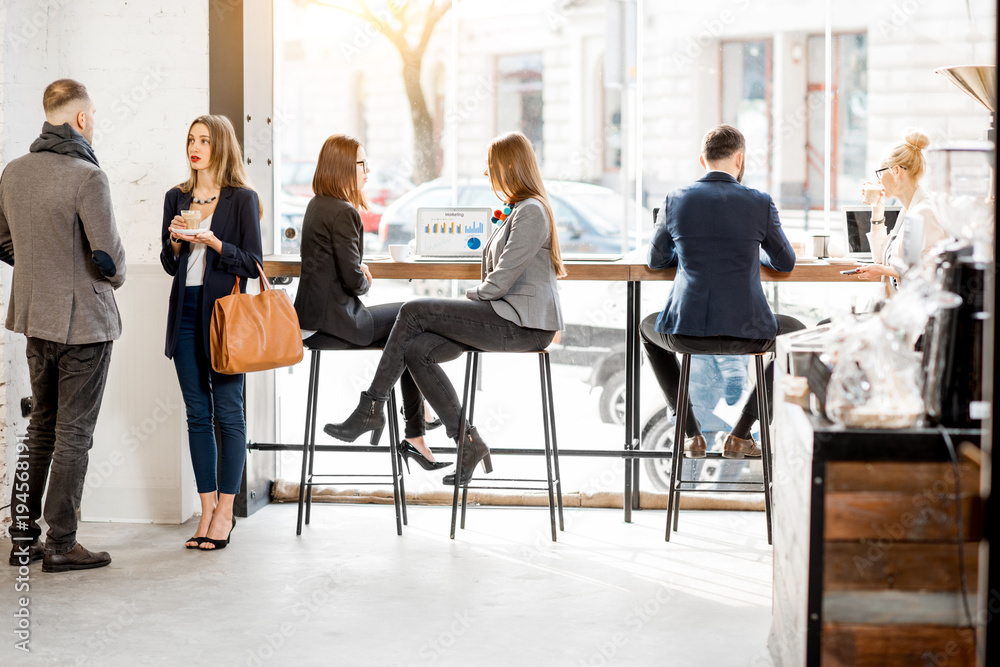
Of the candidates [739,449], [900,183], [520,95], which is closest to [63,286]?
[739,449]

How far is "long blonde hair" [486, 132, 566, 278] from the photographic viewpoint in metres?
3.62

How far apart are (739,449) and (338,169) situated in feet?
6.05

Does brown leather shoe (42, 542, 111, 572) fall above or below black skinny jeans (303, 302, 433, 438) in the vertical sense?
below

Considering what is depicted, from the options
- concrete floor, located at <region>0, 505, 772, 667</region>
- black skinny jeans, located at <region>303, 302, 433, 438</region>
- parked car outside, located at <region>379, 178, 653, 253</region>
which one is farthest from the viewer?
parked car outside, located at <region>379, 178, 653, 253</region>

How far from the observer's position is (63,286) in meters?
3.18

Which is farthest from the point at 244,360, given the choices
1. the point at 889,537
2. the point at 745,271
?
the point at 889,537

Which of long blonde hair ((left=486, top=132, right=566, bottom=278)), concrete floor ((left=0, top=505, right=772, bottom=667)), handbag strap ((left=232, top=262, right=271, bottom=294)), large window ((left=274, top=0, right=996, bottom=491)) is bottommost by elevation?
concrete floor ((left=0, top=505, right=772, bottom=667))

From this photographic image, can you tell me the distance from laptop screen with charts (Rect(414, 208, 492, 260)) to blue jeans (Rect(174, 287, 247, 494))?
0.93 m

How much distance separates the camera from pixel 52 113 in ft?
10.5

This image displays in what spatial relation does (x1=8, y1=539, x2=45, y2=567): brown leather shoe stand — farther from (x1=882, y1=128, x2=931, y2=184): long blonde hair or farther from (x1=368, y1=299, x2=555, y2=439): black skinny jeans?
(x1=882, y1=128, x2=931, y2=184): long blonde hair

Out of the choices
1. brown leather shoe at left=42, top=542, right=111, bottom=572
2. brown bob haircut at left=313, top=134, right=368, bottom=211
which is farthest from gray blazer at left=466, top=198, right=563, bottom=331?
brown leather shoe at left=42, top=542, right=111, bottom=572

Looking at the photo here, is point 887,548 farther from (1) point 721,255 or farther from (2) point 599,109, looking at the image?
(2) point 599,109

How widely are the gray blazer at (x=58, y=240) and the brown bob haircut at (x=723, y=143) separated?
208 centimetres

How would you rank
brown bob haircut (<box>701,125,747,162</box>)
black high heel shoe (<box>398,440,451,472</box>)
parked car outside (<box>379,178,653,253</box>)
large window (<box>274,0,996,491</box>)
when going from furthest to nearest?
parked car outside (<box>379,178,653,253</box>) < large window (<box>274,0,996,491</box>) < black high heel shoe (<box>398,440,451,472</box>) < brown bob haircut (<box>701,125,747,162</box>)
